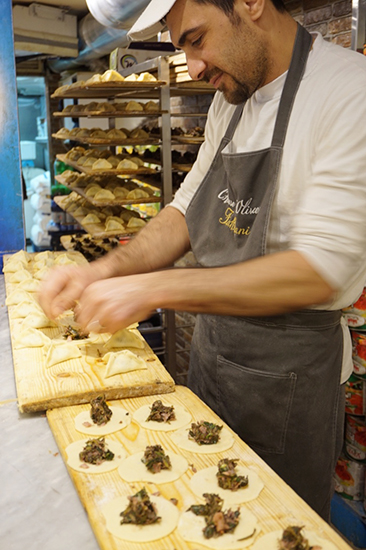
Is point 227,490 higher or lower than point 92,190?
lower

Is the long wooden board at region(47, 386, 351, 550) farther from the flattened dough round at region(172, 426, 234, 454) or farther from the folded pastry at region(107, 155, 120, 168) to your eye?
the folded pastry at region(107, 155, 120, 168)

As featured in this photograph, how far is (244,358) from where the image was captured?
168 cm

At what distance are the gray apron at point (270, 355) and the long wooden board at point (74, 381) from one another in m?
0.22

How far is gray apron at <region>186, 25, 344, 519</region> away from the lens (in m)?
1.56

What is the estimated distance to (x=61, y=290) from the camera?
1.72m

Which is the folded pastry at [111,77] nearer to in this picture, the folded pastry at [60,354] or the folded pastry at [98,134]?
the folded pastry at [98,134]

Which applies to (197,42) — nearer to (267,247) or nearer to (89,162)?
(267,247)

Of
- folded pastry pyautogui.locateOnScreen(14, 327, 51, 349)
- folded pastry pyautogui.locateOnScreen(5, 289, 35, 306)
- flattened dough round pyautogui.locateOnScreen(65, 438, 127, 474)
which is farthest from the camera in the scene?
folded pastry pyautogui.locateOnScreen(5, 289, 35, 306)

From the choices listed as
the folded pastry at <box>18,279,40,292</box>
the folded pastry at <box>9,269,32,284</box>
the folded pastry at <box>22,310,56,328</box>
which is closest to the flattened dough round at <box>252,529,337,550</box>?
the folded pastry at <box>22,310,56,328</box>

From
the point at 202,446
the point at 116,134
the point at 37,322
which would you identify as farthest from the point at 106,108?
the point at 202,446

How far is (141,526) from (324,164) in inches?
35.9

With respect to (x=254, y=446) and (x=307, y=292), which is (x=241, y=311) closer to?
(x=307, y=292)

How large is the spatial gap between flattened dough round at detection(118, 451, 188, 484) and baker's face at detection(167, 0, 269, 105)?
104cm

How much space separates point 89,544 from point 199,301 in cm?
58
